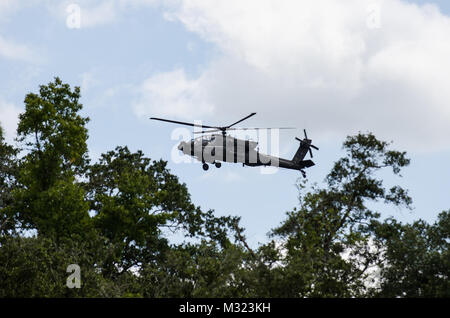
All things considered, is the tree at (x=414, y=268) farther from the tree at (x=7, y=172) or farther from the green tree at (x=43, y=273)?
the tree at (x=7, y=172)

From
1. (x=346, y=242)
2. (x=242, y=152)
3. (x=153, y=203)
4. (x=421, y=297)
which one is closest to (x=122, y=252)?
(x=153, y=203)

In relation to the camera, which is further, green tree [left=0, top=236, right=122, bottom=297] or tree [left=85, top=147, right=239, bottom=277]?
tree [left=85, top=147, right=239, bottom=277]

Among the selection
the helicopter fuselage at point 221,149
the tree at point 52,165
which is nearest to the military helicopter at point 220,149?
the helicopter fuselage at point 221,149

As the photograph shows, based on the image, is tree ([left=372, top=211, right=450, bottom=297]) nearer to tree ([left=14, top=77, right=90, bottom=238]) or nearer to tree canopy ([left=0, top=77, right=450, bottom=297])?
tree canopy ([left=0, top=77, right=450, bottom=297])

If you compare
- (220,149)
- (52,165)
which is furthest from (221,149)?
(52,165)

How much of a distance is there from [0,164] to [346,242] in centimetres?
3029

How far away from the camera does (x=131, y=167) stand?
50625 mm

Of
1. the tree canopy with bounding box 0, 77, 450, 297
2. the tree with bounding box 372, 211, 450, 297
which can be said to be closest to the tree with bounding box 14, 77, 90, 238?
the tree canopy with bounding box 0, 77, 450, 297

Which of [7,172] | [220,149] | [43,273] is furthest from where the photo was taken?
[7,172]
